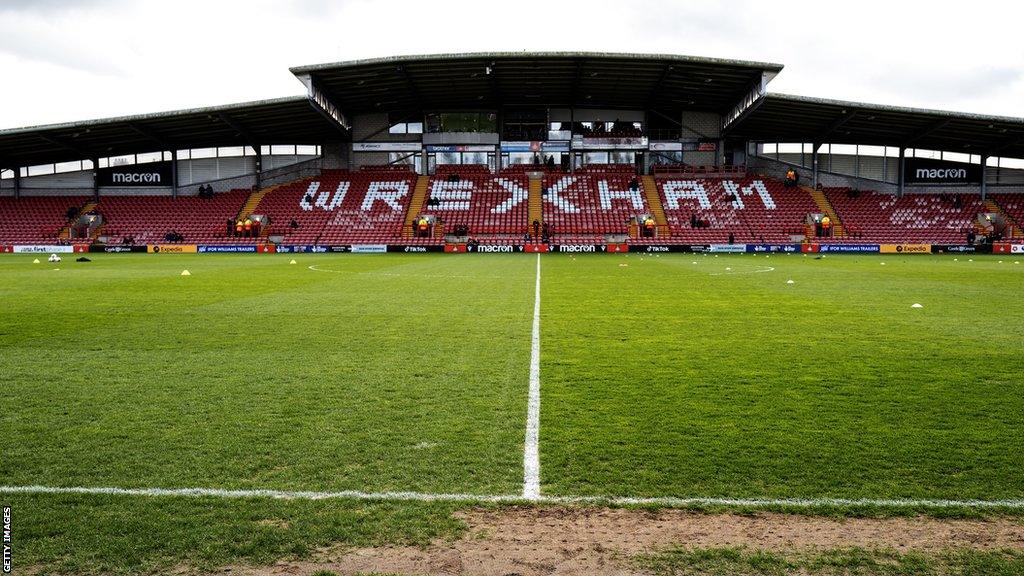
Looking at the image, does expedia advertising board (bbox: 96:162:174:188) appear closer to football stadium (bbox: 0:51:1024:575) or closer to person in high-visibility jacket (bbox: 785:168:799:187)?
football stadium (bbox: 0:51:1024:575)

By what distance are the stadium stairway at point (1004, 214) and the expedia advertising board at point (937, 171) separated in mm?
2247

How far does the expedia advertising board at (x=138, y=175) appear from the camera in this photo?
5378 centimetres

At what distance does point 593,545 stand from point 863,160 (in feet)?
189

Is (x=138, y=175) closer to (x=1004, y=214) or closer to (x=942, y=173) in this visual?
(x=942, y=173)

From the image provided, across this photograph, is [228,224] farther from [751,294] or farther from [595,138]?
[751,294]

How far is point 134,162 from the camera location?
5384cm

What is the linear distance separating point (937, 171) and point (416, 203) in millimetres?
39965

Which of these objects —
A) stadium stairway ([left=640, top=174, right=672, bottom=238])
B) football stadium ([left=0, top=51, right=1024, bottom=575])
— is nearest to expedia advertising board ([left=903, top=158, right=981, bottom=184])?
stadium stairway ([left=640, top=174, right=672, bottom=238])

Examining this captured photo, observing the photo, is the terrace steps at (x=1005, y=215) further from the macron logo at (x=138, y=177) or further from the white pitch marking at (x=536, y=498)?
the macron logo at (x=138, y=177)

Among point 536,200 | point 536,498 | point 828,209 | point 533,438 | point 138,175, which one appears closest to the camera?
point 536,498

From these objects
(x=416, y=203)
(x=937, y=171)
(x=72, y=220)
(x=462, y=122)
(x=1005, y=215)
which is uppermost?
(x=462, y=122)

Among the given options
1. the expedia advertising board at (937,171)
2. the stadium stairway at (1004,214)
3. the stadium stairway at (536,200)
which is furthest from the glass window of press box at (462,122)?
the stadium stairway at (1004,214)

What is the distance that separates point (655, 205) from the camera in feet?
165

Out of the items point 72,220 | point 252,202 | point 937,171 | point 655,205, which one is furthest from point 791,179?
point 72,220
